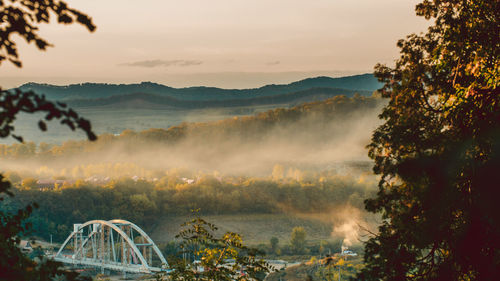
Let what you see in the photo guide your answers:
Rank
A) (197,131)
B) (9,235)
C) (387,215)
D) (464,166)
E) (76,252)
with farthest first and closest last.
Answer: (197,131), (76,252), (387,215), (464,166), (9,235)

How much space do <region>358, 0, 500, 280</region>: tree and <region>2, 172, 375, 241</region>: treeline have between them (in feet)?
322

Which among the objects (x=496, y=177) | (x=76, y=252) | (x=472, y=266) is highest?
(x=496, y=177)

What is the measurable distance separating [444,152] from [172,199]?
116 meters

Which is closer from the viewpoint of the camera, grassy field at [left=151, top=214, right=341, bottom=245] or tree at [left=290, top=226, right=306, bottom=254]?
tree at [left=290, top=226, right=306, bottom=254]

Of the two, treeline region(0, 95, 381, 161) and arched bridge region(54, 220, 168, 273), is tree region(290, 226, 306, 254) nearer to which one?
arched bridge region(54, 220, 168, 273)

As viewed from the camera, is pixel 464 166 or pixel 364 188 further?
pixel 364 188

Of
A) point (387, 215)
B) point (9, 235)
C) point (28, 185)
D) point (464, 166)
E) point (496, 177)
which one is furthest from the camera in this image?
point (28, 185)

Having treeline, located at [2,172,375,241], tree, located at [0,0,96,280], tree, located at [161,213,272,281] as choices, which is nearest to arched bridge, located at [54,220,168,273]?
treeline, located at [2,172,375,241]

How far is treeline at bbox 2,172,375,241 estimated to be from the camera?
11044 cm

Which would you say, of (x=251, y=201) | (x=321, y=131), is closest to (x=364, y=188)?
(x=251, y=201)

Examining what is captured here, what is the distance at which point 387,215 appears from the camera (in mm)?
12539

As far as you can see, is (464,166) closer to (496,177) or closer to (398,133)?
(496,177)

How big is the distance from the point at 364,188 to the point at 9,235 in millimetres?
131783

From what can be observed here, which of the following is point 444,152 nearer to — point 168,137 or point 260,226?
point 260,226
